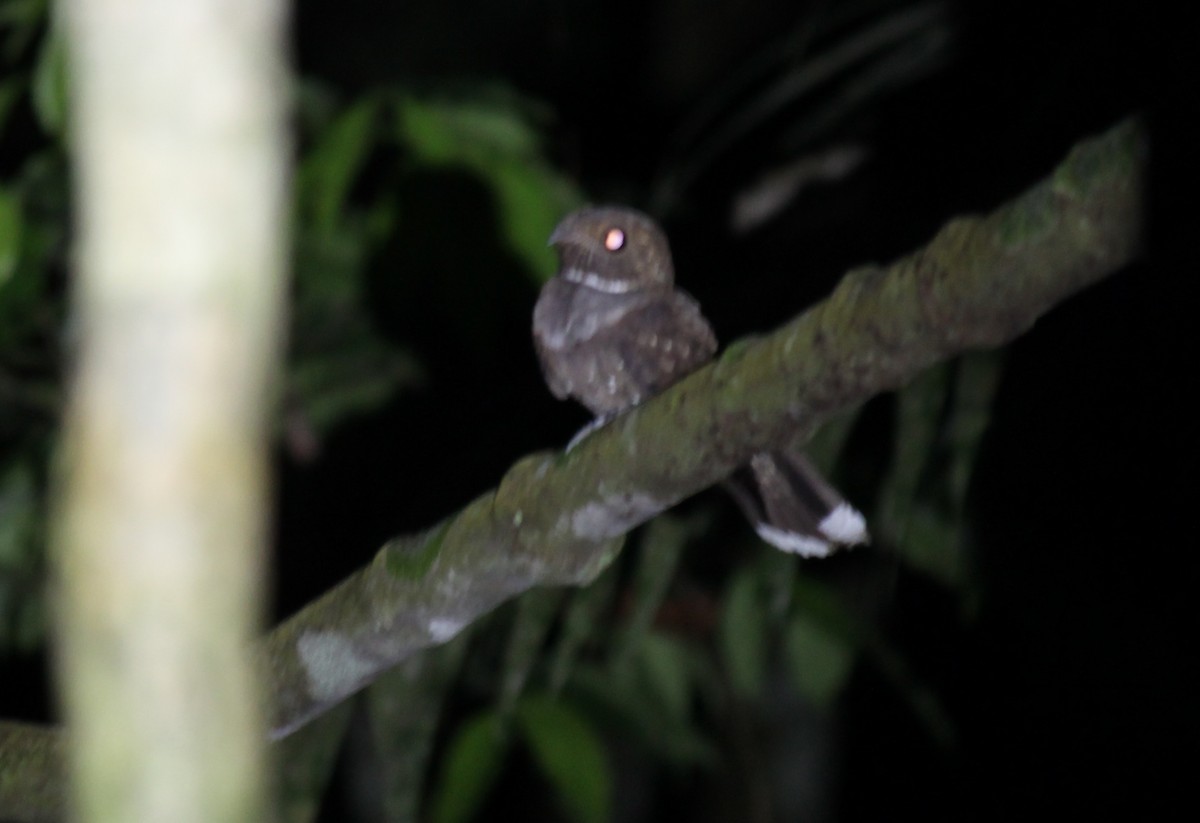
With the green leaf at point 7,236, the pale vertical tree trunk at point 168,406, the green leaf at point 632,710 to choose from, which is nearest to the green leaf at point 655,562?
the green leaf at point 632,710

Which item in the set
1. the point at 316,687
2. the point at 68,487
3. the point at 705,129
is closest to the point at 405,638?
the point at 316,687

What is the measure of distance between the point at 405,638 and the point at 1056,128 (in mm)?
1983

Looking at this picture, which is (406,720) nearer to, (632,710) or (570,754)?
(570,754)

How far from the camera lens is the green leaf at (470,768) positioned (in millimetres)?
3410

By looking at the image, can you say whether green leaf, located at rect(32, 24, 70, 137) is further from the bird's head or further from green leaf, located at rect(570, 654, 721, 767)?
green leaf, located at rect(570, 654, 721, 767)

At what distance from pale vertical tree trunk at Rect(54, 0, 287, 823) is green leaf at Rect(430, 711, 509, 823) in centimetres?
238

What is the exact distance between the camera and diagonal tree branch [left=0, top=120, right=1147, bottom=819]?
1.75 m

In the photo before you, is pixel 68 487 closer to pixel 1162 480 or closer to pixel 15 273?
pixel 15 273

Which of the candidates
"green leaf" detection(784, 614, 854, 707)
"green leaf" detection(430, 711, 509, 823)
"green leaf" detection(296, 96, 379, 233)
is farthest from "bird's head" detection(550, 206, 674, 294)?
"green leaf" detection(784, 614, 854, 707)

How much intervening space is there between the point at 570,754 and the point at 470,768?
222mm

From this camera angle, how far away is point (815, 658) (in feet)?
13.6

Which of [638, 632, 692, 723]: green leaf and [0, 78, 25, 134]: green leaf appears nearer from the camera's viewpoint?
[0, 78, 25, 134]: green leaf

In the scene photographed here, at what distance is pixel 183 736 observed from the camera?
1.03 metres

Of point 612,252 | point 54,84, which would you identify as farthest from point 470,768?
point 54,84
